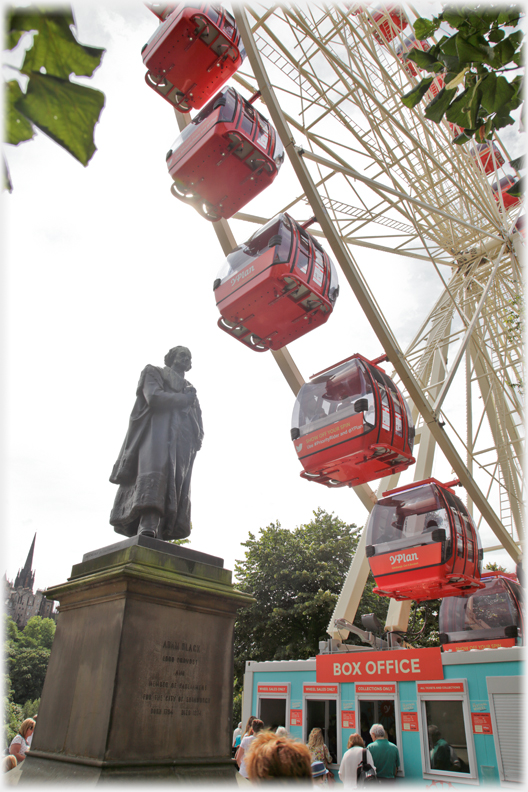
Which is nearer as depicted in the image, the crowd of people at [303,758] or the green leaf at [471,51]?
the crowd of people at [303,758]

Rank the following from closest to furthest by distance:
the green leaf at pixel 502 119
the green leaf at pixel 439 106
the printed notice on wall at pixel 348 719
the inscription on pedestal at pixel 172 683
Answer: the green leaf at pixel 439 106
the green leaf at pixel 502 119
the inscription on pedestal at pixel 172 683
the printed notice on wall at pixel 348 719

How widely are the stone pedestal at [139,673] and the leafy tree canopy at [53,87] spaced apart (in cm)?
351

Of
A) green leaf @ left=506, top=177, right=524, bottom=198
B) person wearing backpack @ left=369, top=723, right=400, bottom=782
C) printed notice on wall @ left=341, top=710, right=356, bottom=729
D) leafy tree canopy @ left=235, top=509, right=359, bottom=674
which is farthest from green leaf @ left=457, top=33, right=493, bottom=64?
leafy tree canopy @ left=235, top=509, right=359, bottom=674

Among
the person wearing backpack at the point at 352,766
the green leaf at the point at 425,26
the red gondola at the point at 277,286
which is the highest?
the red gondola at the point at 277,286

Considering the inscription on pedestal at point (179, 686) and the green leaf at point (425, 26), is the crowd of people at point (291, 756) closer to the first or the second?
the inscription on pedestal at point (179, 686)

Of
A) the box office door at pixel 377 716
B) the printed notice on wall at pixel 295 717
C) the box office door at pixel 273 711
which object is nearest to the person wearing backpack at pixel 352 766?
the box office door at pixel 377 716

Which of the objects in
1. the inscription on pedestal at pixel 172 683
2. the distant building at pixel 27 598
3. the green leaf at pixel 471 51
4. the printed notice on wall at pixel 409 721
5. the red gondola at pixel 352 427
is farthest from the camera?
Result: the distant building at pixel 27 598

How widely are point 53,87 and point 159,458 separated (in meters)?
4.45

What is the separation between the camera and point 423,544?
10.8 meters

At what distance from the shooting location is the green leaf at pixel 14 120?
47.4 inches

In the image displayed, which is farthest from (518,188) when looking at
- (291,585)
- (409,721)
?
(291,585)

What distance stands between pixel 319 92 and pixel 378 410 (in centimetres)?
733

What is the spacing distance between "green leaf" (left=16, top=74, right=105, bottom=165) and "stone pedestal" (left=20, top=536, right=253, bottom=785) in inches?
138

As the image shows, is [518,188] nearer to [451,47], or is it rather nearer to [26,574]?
[451,47]
